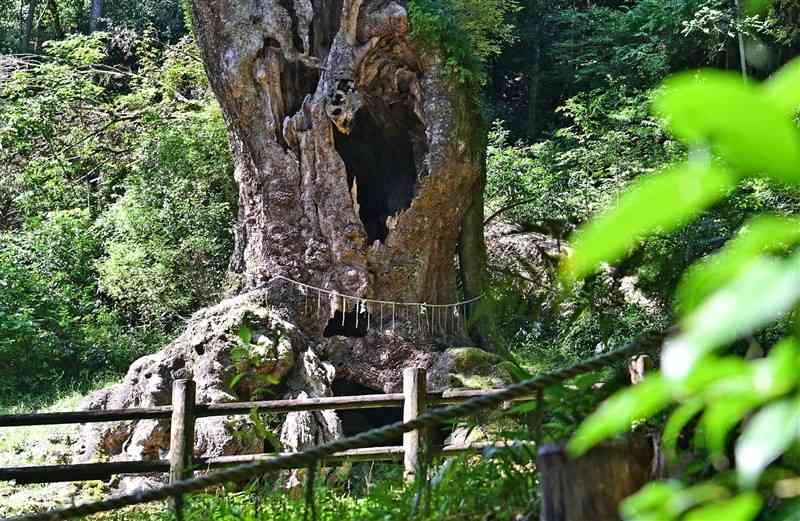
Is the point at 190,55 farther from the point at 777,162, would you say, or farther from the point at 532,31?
the point at 777,162

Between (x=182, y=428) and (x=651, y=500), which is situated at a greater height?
(x=651, y=500)

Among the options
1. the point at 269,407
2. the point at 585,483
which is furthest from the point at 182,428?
the point at 585,483

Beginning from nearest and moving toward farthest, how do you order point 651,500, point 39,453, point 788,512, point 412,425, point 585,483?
point 651,500 < point 788,512 < point 585,483 < point 412,425 < point 39,453

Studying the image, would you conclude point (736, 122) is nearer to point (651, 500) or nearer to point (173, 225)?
point (651, 500)

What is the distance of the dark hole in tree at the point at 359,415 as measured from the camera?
988cm

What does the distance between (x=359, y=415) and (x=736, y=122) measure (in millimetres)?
9970

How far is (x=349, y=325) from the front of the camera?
384 inches

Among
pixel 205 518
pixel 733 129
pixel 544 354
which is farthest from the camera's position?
pixel 544 354

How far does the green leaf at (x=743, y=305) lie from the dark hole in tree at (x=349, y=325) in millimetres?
9032

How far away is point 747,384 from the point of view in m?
0.55

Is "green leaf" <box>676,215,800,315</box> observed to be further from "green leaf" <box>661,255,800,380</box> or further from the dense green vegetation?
the dense green vegetation

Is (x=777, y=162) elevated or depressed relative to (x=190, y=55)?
depressed

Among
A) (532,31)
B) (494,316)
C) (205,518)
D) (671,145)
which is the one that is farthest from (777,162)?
(532,31)

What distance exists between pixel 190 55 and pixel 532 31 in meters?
5.87
